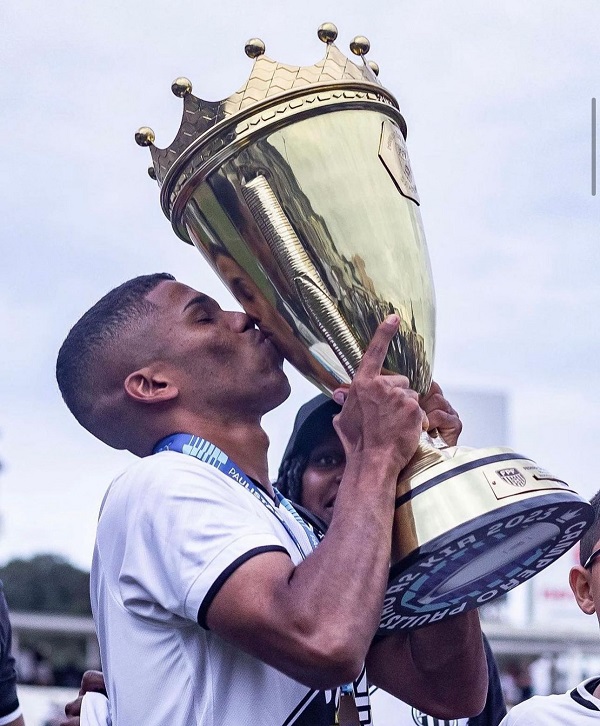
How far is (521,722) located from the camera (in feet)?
10.9

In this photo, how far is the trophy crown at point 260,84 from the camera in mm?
2562

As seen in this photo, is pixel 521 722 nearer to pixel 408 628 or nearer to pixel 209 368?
pixel 408 628

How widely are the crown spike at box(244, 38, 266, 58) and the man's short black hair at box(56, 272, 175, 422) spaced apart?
2.20 feet

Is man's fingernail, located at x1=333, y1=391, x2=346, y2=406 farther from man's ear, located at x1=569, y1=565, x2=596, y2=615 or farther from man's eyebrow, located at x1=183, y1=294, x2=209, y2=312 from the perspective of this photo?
man's ear, located at x1=569, y1=565, x2=596, y2=615

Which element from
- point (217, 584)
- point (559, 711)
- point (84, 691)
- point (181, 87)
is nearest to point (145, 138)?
point (181, 87)

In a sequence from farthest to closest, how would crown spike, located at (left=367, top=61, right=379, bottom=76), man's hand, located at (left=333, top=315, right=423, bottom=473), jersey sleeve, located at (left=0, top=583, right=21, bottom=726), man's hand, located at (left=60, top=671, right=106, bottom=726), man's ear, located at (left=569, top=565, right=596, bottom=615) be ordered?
jersey sleeve, located at (left=0, top=583, right=21, bottom=726) → man's ear, located at (left=569, top=565, right=596, bottom=615) → man's hand, located at (left=60, top=671, right=106, bottom=726) → crown spike, located at (left=367, top=61, right=379, bottom=76) → man's hand, located at (left=333, top=315, right=423, bottom=473)

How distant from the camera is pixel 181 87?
8.53ft

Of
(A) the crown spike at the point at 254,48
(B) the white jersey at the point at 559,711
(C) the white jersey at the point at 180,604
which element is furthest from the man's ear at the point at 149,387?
(B) the white jersey at the point at 559,711

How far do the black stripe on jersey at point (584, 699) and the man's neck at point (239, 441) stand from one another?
1.15m

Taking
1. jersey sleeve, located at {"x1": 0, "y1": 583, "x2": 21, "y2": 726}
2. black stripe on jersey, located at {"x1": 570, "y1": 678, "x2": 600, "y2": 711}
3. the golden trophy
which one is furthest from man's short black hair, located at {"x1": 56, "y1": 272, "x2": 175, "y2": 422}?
black stripe on jersey, located at {"x1": 570, "y1": 678, "x2": 600, "y2": 711}

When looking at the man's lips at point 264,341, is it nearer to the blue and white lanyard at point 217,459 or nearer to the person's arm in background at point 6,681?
the blue and white lanyard at point 217,459

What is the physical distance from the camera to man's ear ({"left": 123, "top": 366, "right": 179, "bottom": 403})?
2834 millimetres

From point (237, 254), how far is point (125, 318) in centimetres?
45

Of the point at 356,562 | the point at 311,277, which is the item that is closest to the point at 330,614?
the point at 356,562
